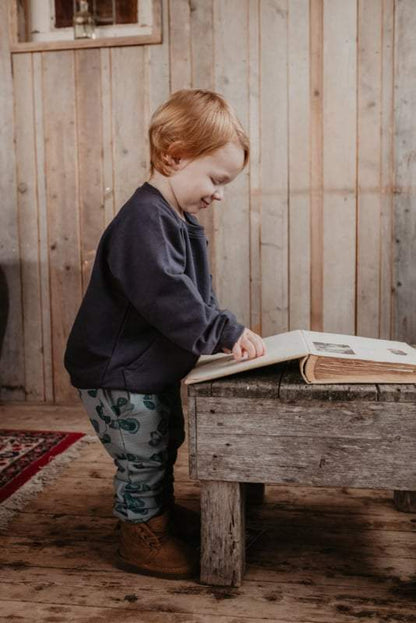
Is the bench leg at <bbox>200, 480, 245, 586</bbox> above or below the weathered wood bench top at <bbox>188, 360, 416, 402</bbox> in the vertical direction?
below

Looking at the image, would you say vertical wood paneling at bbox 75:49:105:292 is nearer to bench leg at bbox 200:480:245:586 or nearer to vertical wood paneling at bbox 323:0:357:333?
vertical wood paneling at bbox 323:0:357:333

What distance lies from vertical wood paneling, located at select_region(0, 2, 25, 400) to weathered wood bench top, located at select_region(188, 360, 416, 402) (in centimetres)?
186

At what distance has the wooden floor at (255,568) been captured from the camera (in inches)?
47.3

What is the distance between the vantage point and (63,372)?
9.56 feet

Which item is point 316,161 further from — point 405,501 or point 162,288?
point 162,288

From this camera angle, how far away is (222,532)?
49.8 inches

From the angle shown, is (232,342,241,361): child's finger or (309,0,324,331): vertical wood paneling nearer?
(232,342,241,361): child's finger

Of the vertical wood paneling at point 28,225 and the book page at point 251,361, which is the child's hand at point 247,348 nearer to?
the book page at point 251,361

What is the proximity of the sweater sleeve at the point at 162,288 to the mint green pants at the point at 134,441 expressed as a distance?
6.7 inches

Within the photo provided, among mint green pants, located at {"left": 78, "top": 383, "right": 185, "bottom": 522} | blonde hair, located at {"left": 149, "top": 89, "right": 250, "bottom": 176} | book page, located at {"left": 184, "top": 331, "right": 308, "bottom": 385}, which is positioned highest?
blonde hair, located at {"left": 149, "top": 89, "right": 250, "bottom": 176}

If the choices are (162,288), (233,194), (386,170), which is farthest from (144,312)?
(386,170)

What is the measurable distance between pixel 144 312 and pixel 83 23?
77.2 inches

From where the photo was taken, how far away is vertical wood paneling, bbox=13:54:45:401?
9.27 feet

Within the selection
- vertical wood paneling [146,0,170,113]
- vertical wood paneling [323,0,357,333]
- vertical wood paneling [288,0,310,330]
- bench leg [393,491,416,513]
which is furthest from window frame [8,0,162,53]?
bench leg [393,491,416,513]
